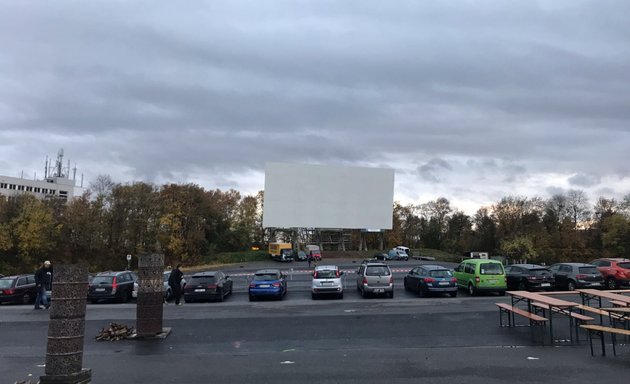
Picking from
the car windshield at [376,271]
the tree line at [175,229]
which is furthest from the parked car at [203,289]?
the tree line at [175,229]

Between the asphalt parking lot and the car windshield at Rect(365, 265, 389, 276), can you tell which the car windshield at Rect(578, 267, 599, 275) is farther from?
the car windshield at Rect(365, 265, 389, 276)

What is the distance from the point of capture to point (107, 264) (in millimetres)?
63281

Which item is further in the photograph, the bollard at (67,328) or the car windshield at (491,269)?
the car windshield at (491,269)

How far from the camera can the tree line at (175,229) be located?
194 ft

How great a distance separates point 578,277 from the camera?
23.9m

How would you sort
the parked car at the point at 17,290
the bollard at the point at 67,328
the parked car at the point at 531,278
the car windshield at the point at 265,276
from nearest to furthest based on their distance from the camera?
the bollard at the point at 67,328 < the parked car at the point at 531,278 < the car windshield at the point at 265,276 < the parked car at the point at 17,290

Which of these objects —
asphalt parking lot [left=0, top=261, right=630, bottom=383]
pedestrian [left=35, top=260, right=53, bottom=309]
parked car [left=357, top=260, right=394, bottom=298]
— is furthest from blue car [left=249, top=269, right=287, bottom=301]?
pedestrian [left=35, top=260, right=53, bottom=309]

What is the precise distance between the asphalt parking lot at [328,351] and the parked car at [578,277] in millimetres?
9023

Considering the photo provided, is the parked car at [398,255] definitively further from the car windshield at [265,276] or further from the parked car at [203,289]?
the parked car at [203,289]

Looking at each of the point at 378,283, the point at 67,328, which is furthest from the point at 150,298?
the point at 378,283

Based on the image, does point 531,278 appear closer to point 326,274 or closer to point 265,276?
point 326,274

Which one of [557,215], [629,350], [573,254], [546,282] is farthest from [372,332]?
[557,215]

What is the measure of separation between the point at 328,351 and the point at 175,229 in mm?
60162

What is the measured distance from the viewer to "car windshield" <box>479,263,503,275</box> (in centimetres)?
2358
